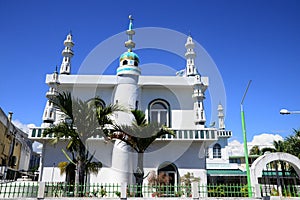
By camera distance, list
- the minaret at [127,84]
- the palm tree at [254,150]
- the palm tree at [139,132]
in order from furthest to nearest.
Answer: the palm tree at [254,150], the minaret at [127,84], the palm tree at [139,132]

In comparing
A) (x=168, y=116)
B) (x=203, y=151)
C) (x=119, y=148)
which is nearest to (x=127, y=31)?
(x=168, y=116)

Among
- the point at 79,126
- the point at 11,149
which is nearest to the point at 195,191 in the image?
the point at 79,126

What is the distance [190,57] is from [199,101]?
4427 mm

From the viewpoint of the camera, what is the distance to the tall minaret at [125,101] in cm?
1578

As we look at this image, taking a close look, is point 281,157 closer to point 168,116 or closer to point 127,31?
point 168,116

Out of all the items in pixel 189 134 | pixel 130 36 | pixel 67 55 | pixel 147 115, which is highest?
pixel 130 36

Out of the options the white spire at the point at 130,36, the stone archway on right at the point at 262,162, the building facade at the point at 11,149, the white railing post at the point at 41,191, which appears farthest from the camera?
the building facade at the point at 11,149

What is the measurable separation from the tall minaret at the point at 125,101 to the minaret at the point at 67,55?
436 cm

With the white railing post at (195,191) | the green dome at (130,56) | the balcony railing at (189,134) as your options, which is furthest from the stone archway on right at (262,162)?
the green dome at (130,56)

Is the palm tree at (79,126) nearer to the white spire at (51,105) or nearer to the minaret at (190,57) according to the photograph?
the white spire at (51,105)

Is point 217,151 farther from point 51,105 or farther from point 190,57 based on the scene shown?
point 51,105

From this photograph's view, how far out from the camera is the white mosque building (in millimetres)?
16344

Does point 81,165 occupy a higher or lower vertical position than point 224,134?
lower

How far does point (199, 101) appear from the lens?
705 inches
